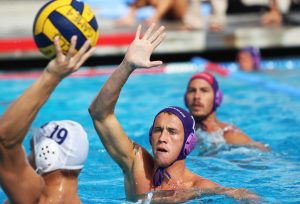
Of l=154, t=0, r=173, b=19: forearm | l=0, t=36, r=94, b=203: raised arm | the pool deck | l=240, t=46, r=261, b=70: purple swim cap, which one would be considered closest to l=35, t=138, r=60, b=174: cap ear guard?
l=0, t=36, r=94, b=203: raised arm

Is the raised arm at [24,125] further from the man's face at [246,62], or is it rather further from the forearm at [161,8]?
the forearm at [161,8]

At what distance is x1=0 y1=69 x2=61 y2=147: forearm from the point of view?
114 inches

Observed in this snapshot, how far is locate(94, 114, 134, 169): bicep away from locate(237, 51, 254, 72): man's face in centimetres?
652

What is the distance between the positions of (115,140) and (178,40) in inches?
276

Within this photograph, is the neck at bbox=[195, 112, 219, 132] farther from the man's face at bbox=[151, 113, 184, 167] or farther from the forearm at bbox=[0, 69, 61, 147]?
the forearm at bbox=[0, 69, 61, 147]

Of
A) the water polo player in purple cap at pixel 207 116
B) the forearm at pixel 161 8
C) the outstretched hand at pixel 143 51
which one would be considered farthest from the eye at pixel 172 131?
the forearm at pixel 161 8

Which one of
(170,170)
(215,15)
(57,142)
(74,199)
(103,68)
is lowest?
(103,68)

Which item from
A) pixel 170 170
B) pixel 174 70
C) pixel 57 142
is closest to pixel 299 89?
pixel 174 70

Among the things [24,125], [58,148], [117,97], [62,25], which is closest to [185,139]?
[117,97]

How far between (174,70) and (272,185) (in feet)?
17.4

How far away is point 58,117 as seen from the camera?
8.13 meters

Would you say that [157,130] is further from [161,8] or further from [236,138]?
[161,8]

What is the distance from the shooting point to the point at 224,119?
8086 mm

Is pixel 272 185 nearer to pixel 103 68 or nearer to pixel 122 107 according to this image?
pixel 122 107
